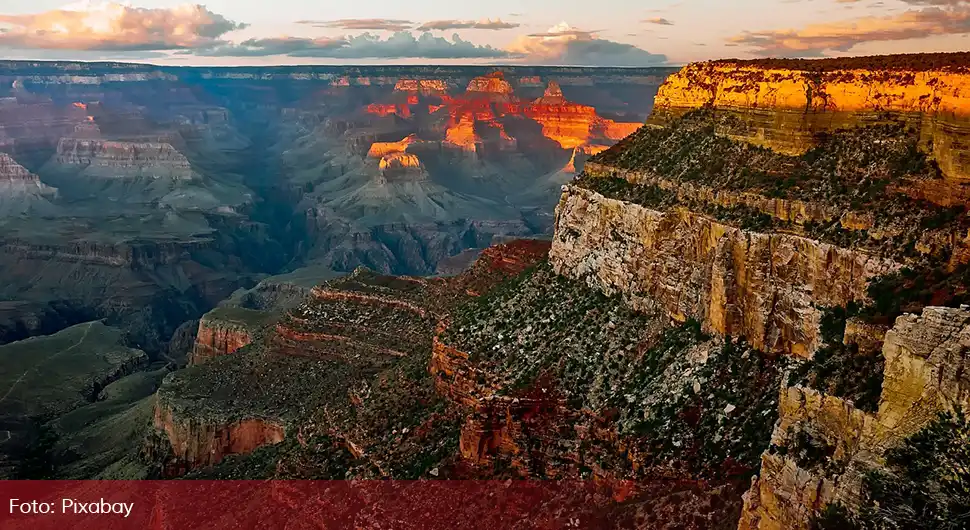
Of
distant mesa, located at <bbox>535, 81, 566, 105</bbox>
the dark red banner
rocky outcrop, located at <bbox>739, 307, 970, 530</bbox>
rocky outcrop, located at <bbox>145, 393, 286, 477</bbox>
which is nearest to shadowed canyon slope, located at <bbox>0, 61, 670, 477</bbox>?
distant mesa, located at <bbox>535, 81, 566, 105</bbox>

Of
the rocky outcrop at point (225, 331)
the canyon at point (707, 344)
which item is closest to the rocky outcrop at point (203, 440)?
the canyon at point (707, 344)

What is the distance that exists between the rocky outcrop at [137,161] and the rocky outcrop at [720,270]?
17348cm

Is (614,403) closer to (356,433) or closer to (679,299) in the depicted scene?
(679,299)

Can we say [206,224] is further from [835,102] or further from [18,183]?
[835,102]

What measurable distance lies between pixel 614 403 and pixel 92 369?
69.1 metres

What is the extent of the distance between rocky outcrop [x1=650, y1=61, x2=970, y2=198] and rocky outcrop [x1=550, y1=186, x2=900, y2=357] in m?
3.11

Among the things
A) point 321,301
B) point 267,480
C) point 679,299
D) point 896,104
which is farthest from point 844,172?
point 321,301

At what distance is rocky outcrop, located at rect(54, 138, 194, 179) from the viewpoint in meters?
193

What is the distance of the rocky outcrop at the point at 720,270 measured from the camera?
2220 centimetres

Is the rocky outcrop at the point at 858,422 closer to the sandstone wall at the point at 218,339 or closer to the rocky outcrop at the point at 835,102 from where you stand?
the rocky outcrop at the point at 835,102

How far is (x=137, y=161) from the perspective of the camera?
19500cm

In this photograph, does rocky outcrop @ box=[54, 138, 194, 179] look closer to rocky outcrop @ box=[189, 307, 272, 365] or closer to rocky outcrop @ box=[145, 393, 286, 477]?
rocky outcrop @ box=[189, 307, 272, 365]

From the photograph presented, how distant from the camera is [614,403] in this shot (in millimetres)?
27078

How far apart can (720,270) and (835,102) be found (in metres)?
6.25
